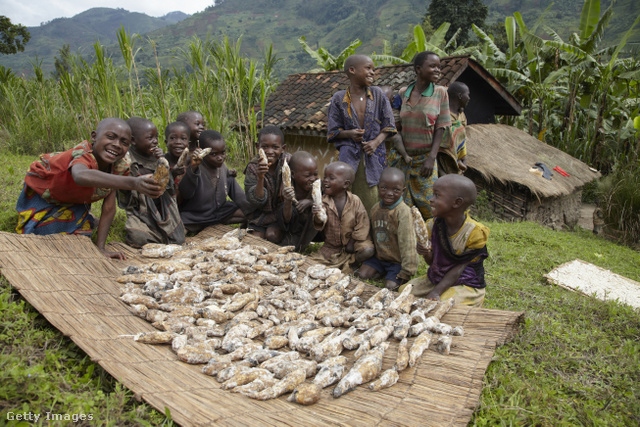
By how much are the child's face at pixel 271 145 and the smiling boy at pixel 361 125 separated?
1.71 ft

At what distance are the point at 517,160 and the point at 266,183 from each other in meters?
5.52

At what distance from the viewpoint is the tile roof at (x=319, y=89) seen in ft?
23.8

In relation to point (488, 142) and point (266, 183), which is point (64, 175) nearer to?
point (266, 183)

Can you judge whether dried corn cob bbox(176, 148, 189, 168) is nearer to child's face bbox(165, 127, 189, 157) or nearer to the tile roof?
child's face bbox(165, 127, 189, 157)

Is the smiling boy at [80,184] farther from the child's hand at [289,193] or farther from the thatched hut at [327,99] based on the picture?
the thatched hut at [327,99]

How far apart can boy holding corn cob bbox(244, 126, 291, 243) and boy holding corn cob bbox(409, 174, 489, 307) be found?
4.93ft

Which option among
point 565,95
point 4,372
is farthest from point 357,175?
point 565,95

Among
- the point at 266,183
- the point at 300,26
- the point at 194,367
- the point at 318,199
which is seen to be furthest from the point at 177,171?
the point at 300,26

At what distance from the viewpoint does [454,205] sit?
2.85m

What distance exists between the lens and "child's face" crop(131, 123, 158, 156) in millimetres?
3645

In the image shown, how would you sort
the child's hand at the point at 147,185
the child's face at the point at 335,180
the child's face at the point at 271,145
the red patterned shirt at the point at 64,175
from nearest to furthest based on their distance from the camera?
the child's hand at the point at 147,185 < the red patterned shirt at the point at 64,175 < the child's face at the point at 335,180 < the child's face at the point at 271,145

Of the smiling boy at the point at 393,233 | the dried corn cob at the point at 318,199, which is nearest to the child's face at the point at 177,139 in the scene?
the dried corn cob at the point at 318,199

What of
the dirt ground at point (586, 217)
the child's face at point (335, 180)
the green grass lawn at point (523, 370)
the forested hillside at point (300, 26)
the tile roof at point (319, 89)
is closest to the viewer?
the green grass lawn at point (523, 370)

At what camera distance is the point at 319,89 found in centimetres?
937
